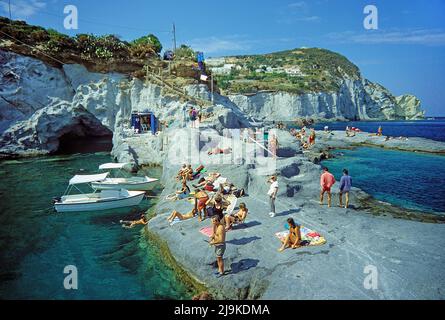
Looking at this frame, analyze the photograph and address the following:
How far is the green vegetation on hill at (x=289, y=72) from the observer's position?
114 metres

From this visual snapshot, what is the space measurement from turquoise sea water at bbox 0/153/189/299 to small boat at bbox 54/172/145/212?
41 centimetres

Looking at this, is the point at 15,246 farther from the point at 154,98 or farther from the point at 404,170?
the point at 404,170

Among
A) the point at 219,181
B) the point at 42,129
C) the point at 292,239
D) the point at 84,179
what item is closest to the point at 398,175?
the point at 219,181

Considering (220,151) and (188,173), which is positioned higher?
(220,151)

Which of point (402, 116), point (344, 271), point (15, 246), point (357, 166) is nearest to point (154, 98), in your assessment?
point (357, 166)

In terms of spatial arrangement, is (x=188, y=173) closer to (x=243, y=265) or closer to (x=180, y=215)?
(x=180, y=215)

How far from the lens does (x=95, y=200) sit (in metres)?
18.1

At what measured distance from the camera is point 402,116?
151375mm

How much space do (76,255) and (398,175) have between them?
89.3 ft

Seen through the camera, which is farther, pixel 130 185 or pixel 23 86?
pixel 23 86

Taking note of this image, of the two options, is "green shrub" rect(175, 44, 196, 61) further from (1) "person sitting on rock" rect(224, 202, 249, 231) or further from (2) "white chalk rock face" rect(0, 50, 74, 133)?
(1) "person sitting on rock" rect(224, 202, 249, 231)

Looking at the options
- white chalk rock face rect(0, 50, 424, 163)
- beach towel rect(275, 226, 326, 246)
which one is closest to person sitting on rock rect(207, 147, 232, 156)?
white chalk rock face rect(0, 50, 424, 163)

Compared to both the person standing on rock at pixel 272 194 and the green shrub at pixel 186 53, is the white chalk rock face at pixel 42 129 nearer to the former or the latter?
the green shrub at pixel 186 53
